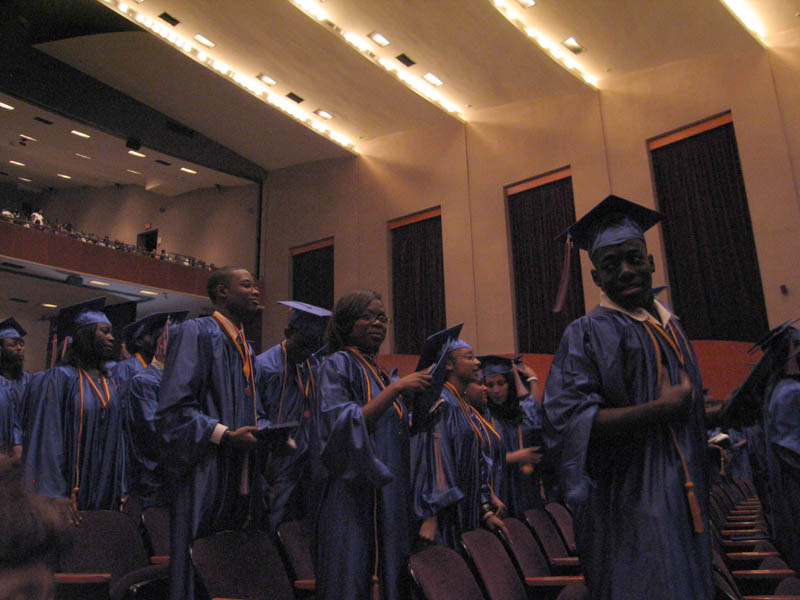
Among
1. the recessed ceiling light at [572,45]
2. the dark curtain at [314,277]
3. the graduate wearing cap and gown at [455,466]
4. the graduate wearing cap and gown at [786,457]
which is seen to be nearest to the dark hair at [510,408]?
the graduate wearing cap and gown at [455,466]

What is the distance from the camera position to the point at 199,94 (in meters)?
13.2

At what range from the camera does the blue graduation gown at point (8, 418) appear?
16.2ft

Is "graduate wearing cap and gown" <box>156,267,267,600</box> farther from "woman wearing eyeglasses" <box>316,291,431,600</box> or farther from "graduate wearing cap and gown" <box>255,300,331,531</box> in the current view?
"graduate wearing cap and gown" <box>255,300,331,531</box>

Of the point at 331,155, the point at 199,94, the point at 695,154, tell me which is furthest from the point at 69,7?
the point at 695,154

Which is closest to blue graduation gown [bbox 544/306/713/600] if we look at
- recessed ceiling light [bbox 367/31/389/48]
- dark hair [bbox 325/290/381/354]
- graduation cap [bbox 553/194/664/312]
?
graduation cap [bbox 553/194/664/312]

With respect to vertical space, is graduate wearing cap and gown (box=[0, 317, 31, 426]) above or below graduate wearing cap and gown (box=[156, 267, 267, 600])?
above

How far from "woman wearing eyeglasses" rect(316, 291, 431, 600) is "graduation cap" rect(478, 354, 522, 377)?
242cm

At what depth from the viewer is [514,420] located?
4781 millimetres

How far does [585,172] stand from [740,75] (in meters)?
2.81

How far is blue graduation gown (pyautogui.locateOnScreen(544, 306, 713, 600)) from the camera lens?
153 cm

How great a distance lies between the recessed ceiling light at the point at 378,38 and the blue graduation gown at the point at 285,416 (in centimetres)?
887

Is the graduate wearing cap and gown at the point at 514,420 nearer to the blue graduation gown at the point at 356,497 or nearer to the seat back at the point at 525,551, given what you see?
the seat back at the point at 525,551

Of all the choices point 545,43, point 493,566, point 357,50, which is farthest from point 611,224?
point 357,50

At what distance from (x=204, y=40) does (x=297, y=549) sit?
1129 centimetres
